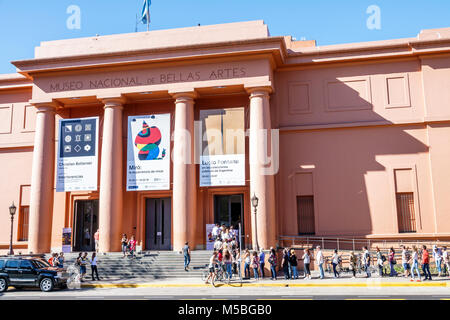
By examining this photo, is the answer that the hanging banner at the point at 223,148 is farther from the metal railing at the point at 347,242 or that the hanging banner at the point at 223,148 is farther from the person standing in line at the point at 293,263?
the person standing in line at the point at 293,263

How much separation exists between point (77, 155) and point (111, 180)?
296cm

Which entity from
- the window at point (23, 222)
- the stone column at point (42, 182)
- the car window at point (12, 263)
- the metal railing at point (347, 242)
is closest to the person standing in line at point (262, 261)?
the metal railing at point (347, 242)

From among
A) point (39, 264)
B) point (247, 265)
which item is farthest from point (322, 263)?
point (39, 264)

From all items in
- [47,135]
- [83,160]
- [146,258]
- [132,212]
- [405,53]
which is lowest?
[146,258]

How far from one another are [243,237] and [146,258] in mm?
6284

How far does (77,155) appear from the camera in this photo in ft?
83.4

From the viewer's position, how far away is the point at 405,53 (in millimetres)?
24953

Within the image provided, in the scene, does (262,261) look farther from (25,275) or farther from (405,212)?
(25,275)

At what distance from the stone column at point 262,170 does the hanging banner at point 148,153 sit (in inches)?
202

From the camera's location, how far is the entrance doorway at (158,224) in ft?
87.8

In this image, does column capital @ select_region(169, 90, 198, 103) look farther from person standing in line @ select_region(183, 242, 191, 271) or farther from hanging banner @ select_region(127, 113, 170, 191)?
person standing in line @ select_region(183, 242, 191, 271)

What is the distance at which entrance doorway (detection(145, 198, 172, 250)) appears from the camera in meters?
26.8
